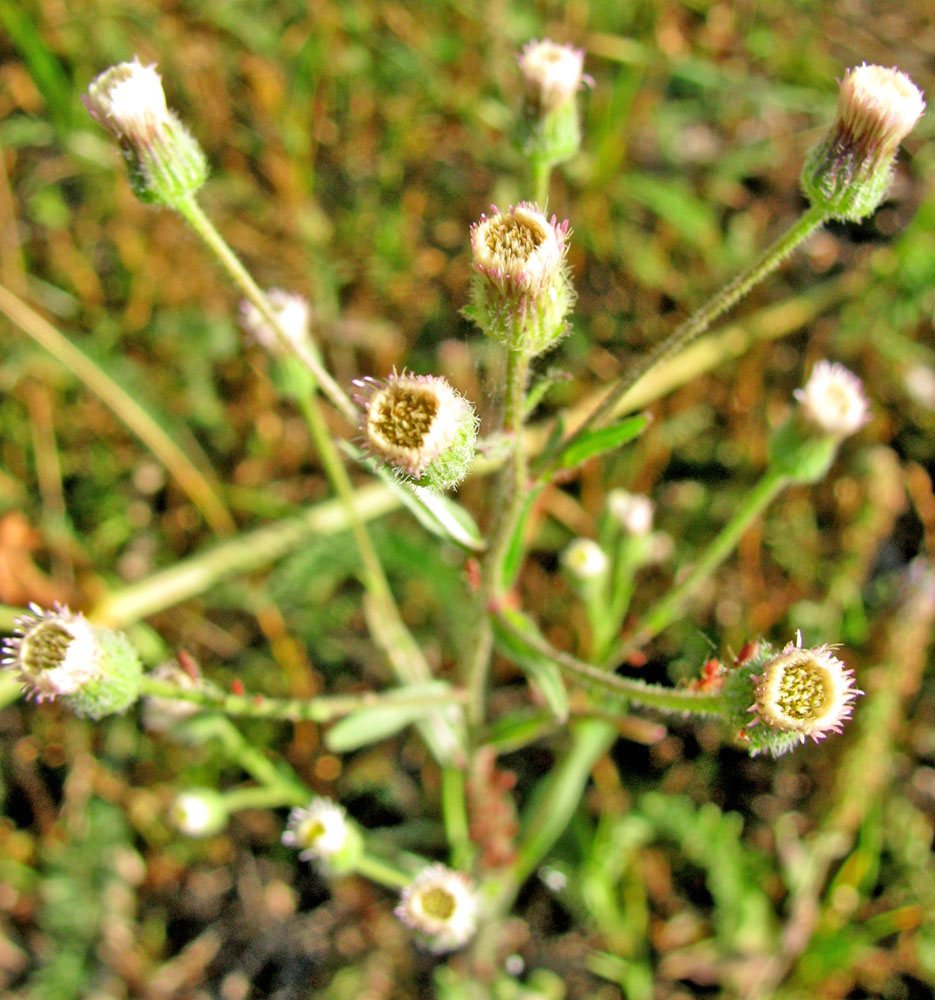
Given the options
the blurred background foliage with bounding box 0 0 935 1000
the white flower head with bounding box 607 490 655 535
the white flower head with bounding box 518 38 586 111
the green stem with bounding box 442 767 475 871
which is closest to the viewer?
the white flower head with bounding box 518 38 586 111

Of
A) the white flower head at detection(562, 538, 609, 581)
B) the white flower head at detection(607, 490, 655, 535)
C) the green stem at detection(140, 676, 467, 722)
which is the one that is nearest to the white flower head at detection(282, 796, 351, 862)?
the green stem at detection(140, 676, 467, 722)

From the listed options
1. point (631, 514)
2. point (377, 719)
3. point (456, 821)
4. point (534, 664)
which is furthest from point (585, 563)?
point (456, 821)

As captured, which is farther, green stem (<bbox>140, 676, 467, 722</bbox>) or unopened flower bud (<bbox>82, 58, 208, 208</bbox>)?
green stem (<bbox>140, 676, 467, 722</bbox>)

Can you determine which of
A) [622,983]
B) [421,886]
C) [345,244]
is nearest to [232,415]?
[345,244]

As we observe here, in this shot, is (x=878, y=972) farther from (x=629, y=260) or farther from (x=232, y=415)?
(x=232, y=415)

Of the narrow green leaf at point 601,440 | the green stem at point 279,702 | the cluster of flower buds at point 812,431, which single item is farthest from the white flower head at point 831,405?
the green stem at point 279,702

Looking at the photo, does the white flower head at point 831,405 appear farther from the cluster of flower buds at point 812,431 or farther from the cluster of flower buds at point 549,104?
the cluster of flower buds at point 549,104

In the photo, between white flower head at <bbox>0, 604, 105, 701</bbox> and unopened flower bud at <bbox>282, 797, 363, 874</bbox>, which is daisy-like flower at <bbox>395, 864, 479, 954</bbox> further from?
white flower head at <bbox>0, 604, 105, 701</bbox>
